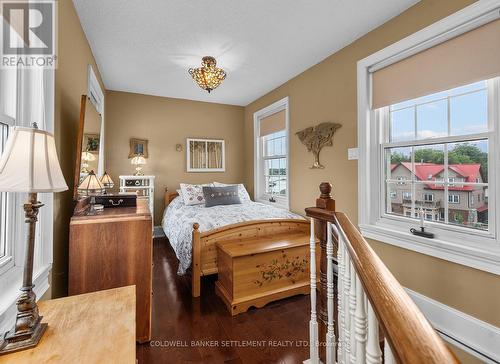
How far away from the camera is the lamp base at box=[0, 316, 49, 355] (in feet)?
2.62

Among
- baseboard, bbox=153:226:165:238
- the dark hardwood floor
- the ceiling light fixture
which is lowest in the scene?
the dark hardwood floor

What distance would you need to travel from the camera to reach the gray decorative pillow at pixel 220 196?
370 centimetres

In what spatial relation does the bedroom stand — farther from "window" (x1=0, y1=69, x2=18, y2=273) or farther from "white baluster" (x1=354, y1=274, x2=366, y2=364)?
"white baluster" (x1=354, y1=274, x2=366, y2=364)

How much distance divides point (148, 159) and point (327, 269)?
3923mm

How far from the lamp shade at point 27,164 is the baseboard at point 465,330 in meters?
2.61

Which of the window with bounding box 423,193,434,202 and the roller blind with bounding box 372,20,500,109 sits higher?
the roller blind with bounding box 372,20,500,109

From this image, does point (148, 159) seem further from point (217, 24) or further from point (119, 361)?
point (119, 361)

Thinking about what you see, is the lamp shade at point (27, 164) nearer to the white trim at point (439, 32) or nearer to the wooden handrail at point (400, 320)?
the wooden handrail at point (400, 320)

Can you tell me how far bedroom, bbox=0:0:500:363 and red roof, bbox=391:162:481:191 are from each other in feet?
0.04

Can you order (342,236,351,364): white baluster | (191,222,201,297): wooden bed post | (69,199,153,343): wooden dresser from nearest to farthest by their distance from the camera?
1. (342,236,351,364): white baluster
2. (69,199,153,343): wooden dresser
3. (191,222,201,297): wooden bed post

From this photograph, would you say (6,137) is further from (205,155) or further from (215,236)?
(205,155)

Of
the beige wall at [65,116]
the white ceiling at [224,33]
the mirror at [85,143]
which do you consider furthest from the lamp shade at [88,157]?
the white ceiling at [224,33]

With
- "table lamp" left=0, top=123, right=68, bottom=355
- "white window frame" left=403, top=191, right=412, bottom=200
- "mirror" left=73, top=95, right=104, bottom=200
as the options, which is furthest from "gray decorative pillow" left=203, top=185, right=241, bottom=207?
"table lamp" left=0, top=123, right=68, bottom=355

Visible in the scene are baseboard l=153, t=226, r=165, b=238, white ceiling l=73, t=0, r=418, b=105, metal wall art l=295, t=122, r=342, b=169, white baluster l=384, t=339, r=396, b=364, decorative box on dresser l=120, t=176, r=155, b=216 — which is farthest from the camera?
baseboard l=153, t=226, r=165, b=238
